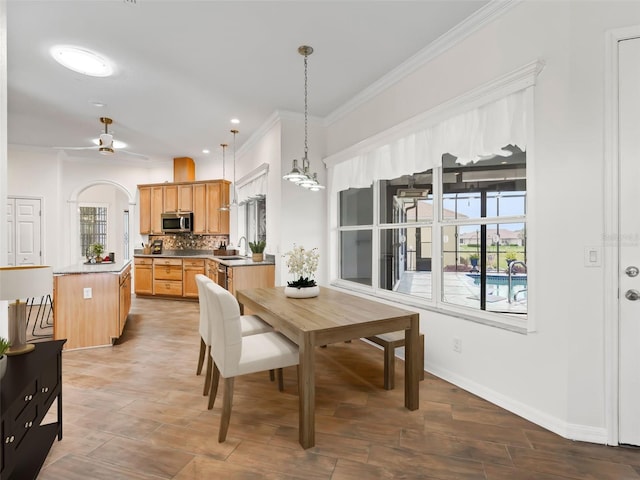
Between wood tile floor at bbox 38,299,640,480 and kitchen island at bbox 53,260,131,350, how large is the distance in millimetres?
733

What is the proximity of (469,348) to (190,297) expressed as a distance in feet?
17.5

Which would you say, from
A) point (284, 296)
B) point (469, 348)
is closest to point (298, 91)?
point (284, 296)

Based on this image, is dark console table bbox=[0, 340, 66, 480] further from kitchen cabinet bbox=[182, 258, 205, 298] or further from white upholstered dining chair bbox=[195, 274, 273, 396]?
kitchen cabinet bbox=[182, 258, 205, 298]

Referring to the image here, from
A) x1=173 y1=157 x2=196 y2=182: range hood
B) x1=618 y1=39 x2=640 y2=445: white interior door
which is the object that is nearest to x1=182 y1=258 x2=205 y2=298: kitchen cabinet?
x1=173 y1=157 x2=196 y2=182: range hood

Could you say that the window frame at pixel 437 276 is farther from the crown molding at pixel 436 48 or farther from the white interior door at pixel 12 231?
the white interior door at pixel 12 231

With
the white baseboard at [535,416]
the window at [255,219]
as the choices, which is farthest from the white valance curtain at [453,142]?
the window at [255,219]

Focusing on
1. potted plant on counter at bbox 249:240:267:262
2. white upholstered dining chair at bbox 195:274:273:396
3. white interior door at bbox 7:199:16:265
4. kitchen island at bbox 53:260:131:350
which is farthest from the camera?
white interior door at bbox 7:199:16:265

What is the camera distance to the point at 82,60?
10.1ft

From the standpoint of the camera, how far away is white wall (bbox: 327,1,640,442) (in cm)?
194

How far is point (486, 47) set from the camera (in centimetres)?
247

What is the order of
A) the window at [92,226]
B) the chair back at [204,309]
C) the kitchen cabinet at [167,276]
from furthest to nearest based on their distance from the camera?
1. the window at [92,226]
2. the kitchen cabinet at [167,276]
3. the chair back at [204,309]

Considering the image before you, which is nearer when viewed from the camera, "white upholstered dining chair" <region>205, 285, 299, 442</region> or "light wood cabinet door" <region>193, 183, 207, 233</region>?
"white upholstered dining chair" <region>205, 285, 299, 442</region>

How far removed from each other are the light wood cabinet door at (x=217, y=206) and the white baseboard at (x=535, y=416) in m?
5.27

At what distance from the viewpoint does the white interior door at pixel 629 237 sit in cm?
188
